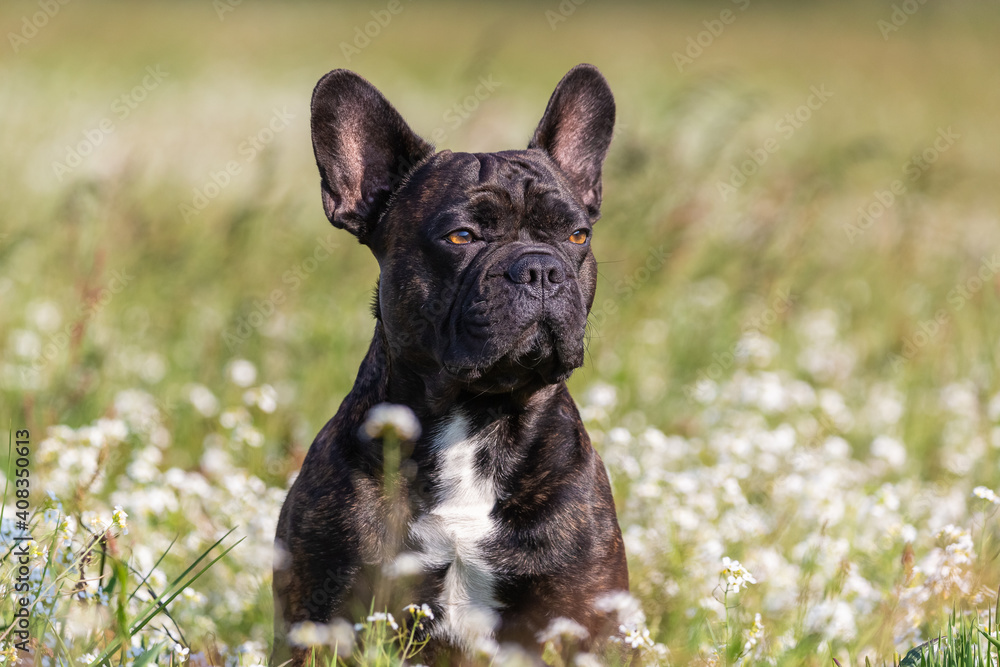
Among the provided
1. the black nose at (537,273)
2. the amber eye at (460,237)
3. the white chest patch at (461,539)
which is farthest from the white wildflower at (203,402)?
the black nose at (537,273)

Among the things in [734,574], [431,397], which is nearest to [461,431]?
[431,397]

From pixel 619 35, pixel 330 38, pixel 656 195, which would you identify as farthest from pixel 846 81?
pixel 656 195

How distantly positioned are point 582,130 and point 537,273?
1146 mm

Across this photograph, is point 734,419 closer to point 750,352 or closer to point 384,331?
point 750,352

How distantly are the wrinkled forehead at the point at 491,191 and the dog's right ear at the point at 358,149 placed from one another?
0.47ft

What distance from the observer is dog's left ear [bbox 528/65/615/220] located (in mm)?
4445

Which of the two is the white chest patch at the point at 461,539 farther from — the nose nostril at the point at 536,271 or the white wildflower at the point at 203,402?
the white wildflower at the point at 203,402

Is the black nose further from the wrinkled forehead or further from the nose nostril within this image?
the wrinkled forehead

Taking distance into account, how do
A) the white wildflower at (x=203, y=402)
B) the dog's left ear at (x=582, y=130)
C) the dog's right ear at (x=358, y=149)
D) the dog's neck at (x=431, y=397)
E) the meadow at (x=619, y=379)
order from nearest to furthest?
the meadow at (x=619, y=379)
the dog's neck at (x=431, y=397)
the dog's right ear at (x=358, y=149)
the dog's left ear at (x=582, y=130)
the white wildflower at (x=203, y=402)

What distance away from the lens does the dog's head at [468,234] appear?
367 cm

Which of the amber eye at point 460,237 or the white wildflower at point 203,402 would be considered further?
the white wildflower at point 203,402

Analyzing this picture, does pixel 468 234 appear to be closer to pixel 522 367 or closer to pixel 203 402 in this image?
pixel 522 367

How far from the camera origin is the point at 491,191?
3930mm

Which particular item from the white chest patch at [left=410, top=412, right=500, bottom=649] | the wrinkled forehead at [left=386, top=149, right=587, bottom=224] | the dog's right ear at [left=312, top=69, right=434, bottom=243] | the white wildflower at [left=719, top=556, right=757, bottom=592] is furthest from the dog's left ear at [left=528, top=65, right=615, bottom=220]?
the white wildflower at [left=719, top=556, right=757, bottom=592]
